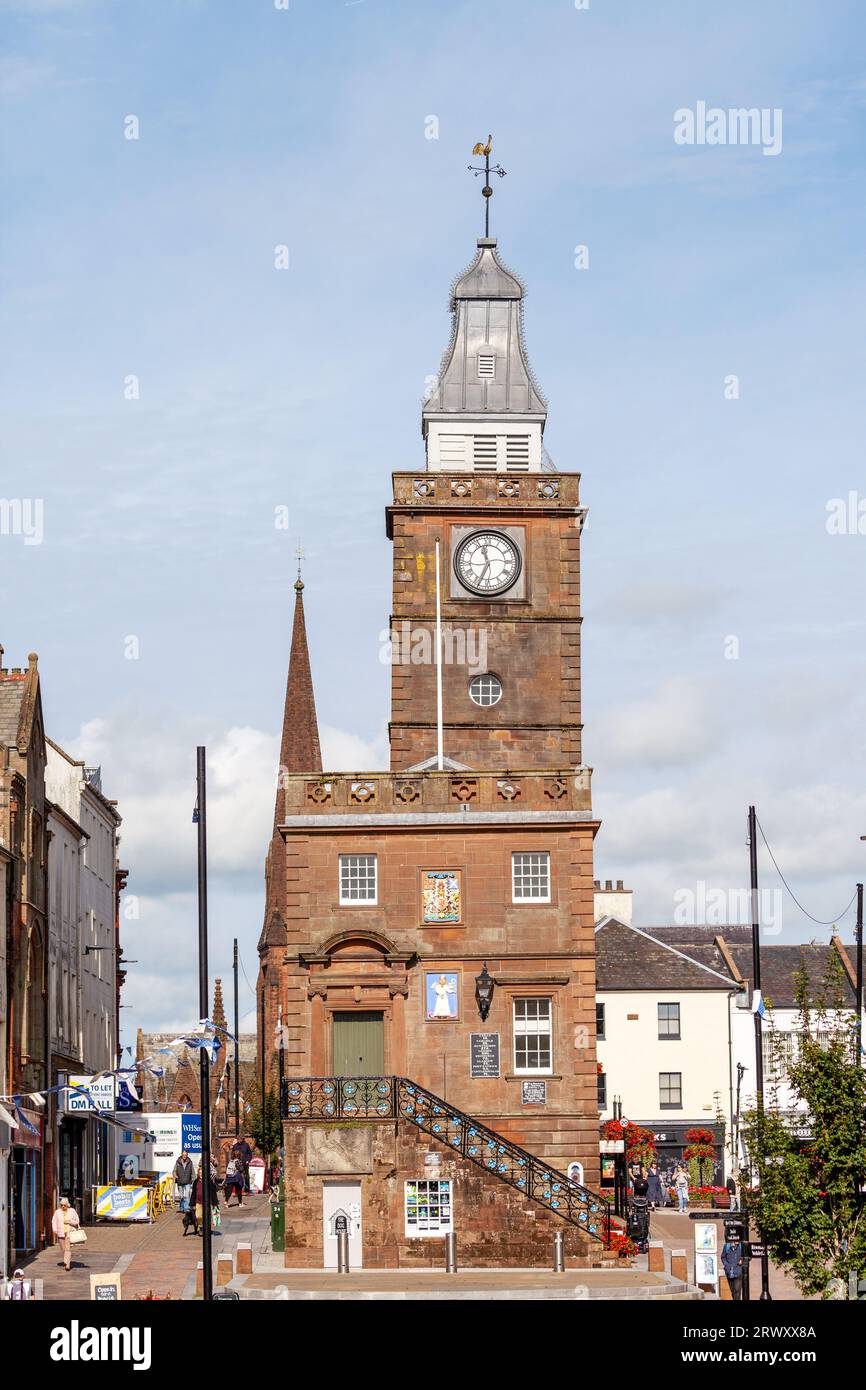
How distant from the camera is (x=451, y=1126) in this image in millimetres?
38875

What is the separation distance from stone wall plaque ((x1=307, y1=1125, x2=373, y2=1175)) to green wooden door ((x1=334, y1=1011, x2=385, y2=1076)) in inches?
122

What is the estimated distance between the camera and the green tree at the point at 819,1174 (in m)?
23.5

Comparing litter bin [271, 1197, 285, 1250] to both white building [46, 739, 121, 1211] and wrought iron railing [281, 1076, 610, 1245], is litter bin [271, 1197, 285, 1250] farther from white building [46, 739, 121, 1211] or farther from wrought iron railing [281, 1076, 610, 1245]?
white building [46, 739, 121, 1211]

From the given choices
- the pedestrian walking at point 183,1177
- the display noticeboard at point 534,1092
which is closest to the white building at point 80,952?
the pedestrian walking at point 183,1177

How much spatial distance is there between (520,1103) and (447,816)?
641 centimetres

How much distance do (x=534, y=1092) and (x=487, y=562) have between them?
60.7 feet

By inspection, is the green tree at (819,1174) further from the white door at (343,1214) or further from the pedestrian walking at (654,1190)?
the pedestrian walking at (654,1190)

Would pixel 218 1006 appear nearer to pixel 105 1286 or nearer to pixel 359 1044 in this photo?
pixel 359 1044

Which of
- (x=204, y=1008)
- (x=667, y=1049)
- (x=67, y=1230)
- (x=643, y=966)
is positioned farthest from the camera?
(x=643, y=966)

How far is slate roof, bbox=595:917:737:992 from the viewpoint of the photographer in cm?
7644

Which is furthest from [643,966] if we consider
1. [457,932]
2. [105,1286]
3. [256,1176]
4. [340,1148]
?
[105,1286]

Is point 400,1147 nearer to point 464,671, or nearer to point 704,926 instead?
point 464,671

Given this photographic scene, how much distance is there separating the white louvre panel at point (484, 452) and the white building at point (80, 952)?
50.1 ft
